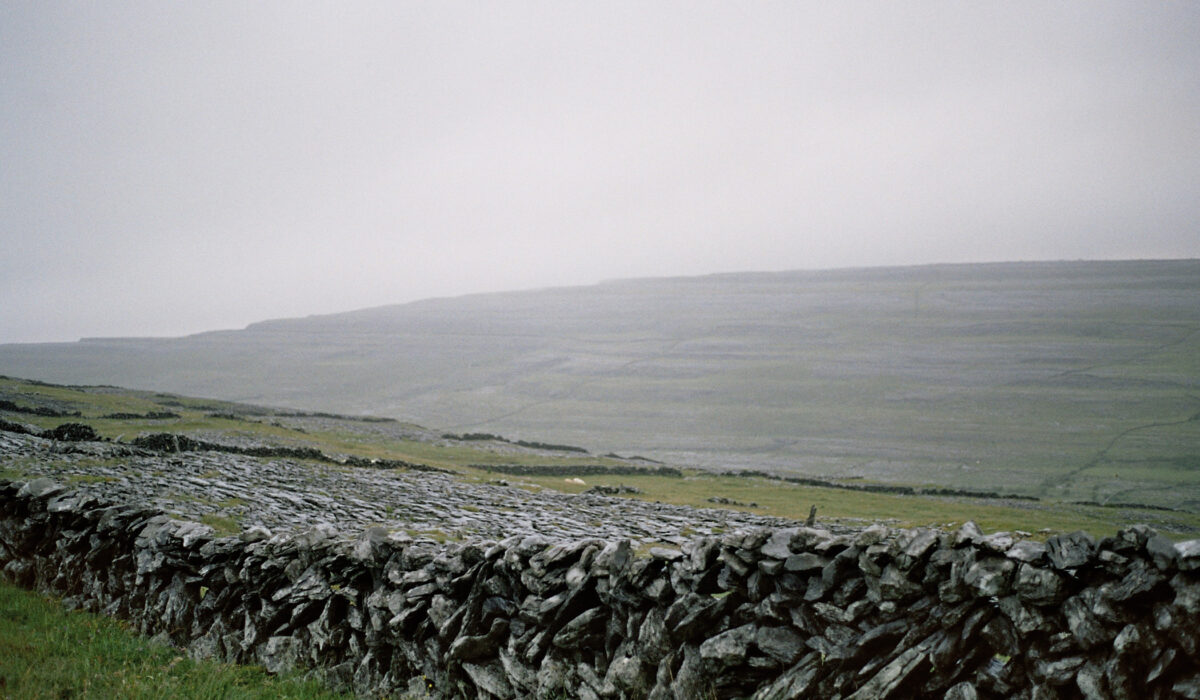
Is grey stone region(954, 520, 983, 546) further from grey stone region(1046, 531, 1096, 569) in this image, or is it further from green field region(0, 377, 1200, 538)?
green field region(0, 377, 1200, 538)

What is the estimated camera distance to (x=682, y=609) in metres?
7.60

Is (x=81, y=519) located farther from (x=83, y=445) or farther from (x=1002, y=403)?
(x=1002, y=403)

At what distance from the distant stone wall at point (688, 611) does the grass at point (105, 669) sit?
427mm

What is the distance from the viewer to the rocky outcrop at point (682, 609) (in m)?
5.73

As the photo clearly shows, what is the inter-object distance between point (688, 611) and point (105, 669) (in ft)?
24.6

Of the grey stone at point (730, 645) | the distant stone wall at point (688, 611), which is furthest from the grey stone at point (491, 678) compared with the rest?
the grey stone at point (730, 645)

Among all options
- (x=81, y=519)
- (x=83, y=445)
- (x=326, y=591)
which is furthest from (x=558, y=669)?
(x=83, y=445)

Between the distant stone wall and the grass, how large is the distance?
43 centimetres

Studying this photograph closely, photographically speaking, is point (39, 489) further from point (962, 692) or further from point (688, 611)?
point (962, 692)

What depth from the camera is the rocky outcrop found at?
5730mm

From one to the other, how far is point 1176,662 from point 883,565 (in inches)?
83.0

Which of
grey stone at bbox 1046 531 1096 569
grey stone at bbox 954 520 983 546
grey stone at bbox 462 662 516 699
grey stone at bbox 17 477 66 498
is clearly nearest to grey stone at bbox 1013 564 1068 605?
grey stone at bbox 1046 531 1096 569

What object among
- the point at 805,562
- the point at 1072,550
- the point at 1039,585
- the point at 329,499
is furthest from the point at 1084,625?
the point at 329,499

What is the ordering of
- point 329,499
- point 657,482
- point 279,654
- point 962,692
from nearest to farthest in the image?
point 962,692, point 279,654, point 329,499, point 657,482
